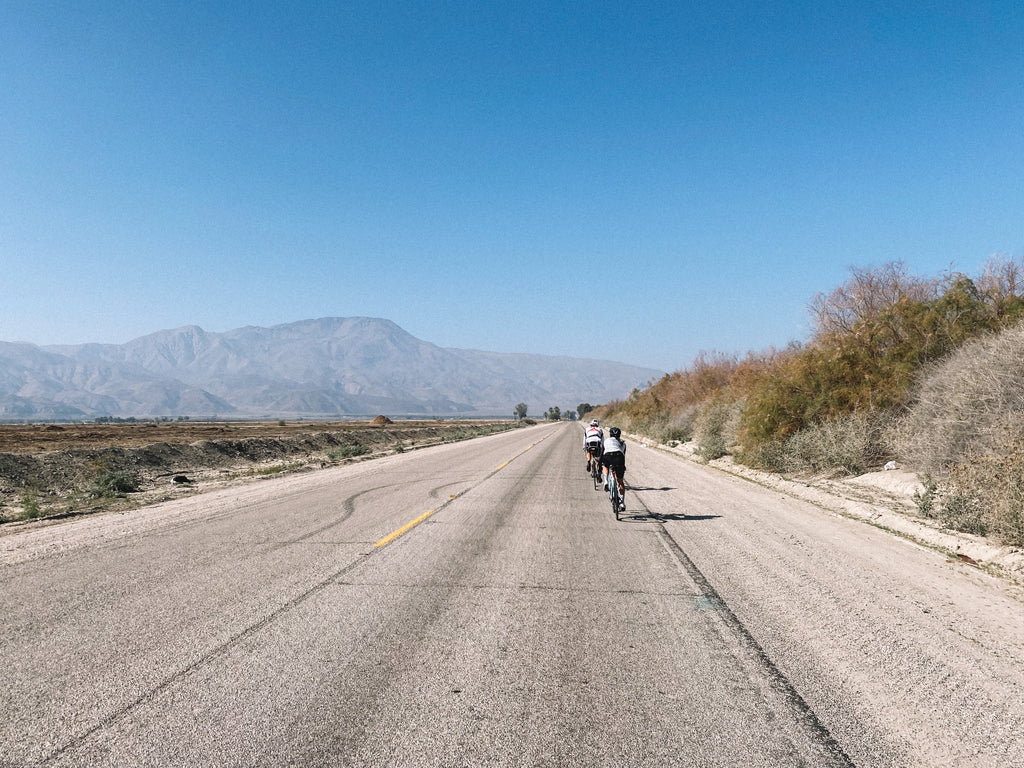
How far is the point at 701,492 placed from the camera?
15.1 m

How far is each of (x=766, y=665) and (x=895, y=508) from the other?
9270 mm

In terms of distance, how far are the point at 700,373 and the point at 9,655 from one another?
148 ft

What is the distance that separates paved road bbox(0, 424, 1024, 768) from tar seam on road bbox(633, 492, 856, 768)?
0.02 meters

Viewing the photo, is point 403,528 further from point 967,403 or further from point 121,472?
point 121,472

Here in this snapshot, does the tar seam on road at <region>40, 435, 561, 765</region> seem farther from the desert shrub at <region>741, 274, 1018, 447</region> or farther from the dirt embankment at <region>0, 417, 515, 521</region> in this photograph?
the desert shrub at <region>741, 274, 1018, 447</region>

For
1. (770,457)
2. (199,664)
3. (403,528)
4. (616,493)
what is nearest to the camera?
(199,664)

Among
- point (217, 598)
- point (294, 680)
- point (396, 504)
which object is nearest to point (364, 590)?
point (217, 598)

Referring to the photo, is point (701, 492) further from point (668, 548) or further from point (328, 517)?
point (328, 517)

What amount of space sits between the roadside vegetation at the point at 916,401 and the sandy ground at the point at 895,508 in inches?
13.0

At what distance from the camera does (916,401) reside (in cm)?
1565

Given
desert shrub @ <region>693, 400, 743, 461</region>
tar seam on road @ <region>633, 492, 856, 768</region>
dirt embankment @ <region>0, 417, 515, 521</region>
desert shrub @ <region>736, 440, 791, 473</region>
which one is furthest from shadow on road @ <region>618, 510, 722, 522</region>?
desert shrub @ <region>693, 400, 743, 461</region>

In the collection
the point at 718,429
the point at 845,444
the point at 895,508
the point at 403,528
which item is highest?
the point at 718,429

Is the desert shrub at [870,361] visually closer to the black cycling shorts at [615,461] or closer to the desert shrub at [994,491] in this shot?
the desert shrub at [994,491]

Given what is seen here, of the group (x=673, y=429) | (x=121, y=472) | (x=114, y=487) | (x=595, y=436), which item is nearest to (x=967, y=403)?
(x=595, y=436)
